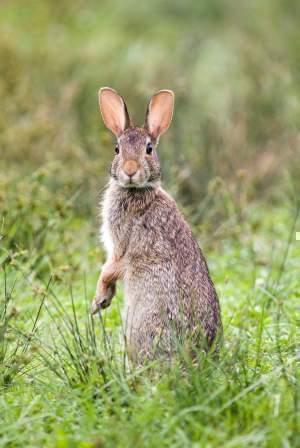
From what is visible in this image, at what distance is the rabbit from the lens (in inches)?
191

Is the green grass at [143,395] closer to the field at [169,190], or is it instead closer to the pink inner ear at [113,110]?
the field at [169,190]

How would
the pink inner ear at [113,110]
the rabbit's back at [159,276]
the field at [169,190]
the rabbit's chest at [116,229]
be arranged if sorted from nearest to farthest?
the field at [169,190], the rabbit's back at [159,276], the rabbit's chest at [116,229], the pink inner ear at [113,110]

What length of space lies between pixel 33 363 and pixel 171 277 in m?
0.82

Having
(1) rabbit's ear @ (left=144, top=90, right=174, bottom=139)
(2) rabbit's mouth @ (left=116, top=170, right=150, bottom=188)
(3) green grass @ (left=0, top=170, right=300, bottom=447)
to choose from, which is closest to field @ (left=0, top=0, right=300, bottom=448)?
(3) green grass @ (left=0, top=170, right=300, bottom=447)

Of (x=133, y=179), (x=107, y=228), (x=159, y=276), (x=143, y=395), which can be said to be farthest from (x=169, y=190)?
(x=143, y=395)

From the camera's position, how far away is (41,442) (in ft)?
13.0

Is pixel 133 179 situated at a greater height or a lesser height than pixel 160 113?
Answer: lesser

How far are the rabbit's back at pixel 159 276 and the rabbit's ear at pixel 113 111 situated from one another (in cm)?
39

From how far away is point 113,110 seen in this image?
550 centimetres

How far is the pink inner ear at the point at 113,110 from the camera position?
5477 millimetres

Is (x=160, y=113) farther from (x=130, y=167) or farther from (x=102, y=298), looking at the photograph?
(x=102, y=298)

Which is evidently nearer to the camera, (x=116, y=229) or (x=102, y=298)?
(x=102, y=298)

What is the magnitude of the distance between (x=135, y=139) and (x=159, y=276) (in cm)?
77

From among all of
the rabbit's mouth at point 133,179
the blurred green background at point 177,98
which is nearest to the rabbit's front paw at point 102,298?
the rabbit's mouth at point 133,179
